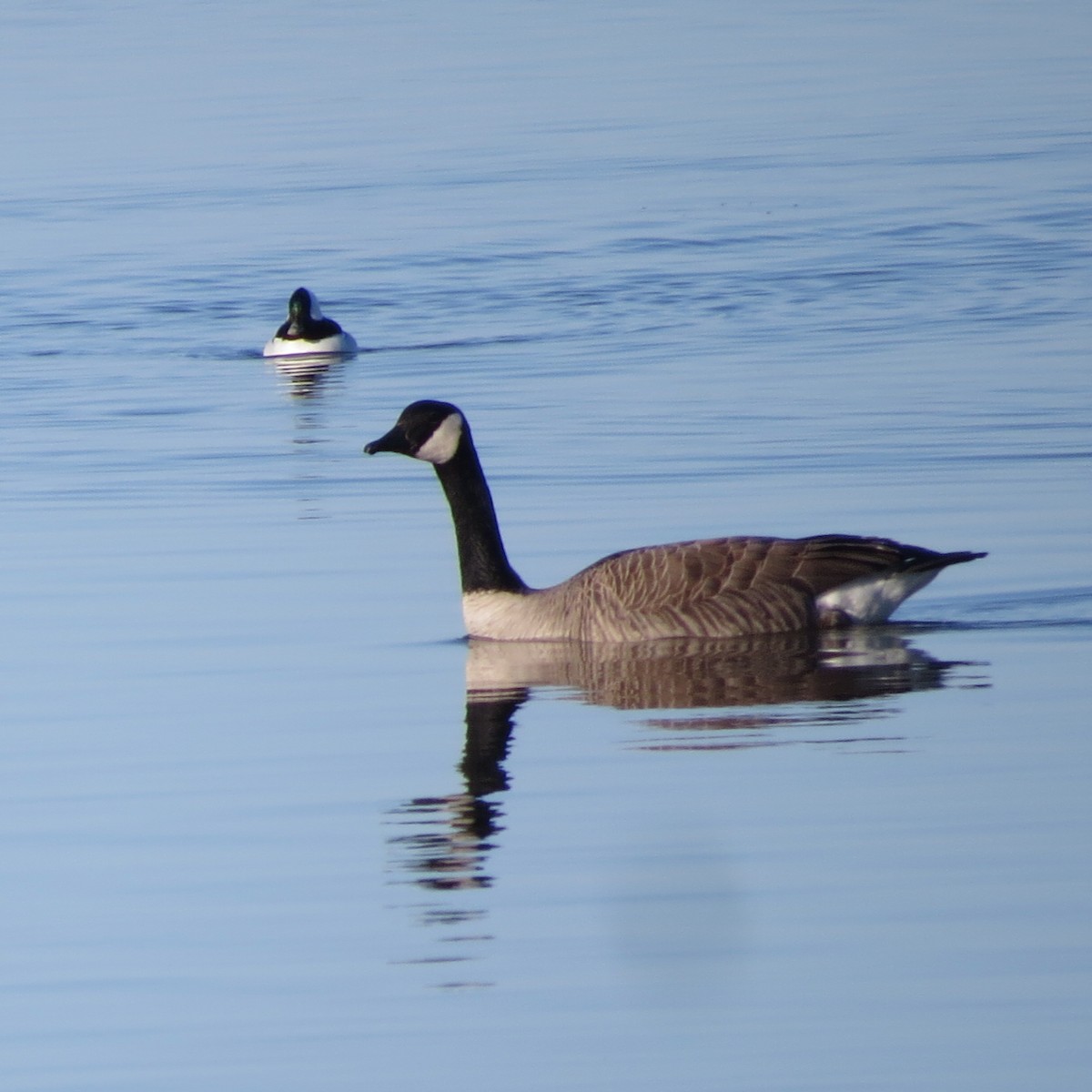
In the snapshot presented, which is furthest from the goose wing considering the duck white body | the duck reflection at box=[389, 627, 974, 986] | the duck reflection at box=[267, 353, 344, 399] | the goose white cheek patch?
the duck white body

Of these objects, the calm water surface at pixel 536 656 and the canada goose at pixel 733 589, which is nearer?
the calm water surface at pixel 536 656

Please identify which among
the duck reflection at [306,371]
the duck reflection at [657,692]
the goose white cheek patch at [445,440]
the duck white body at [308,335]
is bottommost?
the duck reflection at [657,692]

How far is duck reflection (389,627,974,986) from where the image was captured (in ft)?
31.3

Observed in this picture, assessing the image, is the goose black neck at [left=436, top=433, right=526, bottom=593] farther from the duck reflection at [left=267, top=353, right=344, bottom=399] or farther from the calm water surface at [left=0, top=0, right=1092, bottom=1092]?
the duck reflection at [left=267, top=353, right=344, bottom=399]

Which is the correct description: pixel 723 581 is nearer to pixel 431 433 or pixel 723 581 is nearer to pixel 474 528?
pixel 474 528

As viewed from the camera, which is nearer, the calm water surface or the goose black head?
the calm water surface

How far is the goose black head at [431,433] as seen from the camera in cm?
1458

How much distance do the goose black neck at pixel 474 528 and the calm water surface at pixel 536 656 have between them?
0.37 m

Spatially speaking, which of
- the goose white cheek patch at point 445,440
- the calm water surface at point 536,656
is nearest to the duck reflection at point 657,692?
the calm water surface at point 536,656

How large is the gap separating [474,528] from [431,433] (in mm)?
766

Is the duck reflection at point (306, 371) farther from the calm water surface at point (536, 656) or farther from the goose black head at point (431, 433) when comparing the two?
the goose black head at point (431, 433)

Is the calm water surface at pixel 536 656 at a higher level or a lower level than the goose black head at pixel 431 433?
lower

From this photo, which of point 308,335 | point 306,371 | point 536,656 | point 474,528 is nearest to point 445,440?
point 474,528

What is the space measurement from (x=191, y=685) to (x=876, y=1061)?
589 cm
